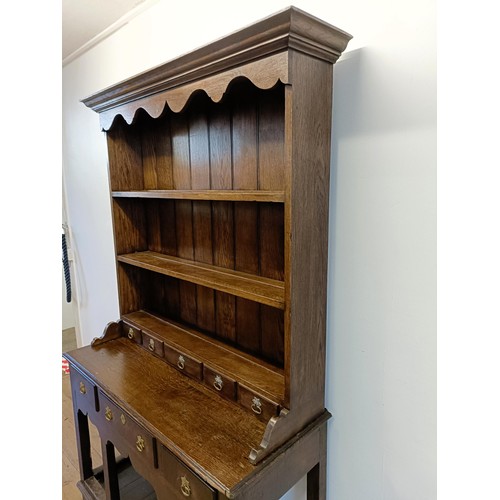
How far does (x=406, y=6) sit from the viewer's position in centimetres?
95

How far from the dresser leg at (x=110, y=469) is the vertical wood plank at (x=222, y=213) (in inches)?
25.0

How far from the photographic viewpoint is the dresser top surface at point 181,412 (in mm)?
1005

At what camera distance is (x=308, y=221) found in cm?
103

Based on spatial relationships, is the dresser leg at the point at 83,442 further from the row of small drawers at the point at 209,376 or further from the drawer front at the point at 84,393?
the row of small drawers at the point at 209,376

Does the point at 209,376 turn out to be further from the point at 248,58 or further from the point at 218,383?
the point at 248,58

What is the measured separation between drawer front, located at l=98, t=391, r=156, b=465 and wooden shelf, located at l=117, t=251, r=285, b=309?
1.71 ft

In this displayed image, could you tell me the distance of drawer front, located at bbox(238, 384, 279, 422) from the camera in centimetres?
111

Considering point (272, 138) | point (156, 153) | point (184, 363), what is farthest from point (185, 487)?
point (156, 153)

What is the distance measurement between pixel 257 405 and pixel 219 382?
18 centimetres

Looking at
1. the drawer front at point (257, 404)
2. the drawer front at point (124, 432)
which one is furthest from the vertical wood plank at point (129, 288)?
the drawer front at point (257, 404)
